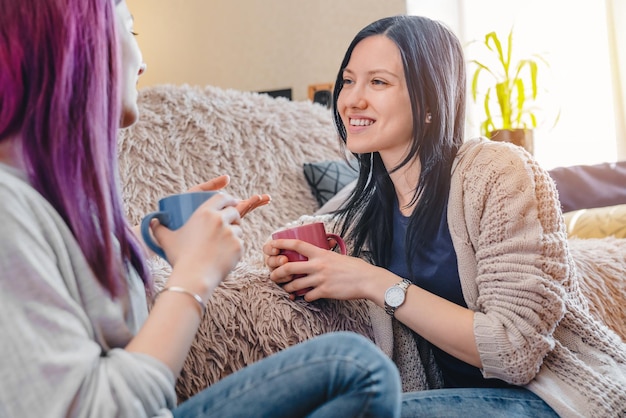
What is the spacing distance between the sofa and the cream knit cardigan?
0.75 ft

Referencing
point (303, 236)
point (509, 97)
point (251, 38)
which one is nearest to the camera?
point (303, 236)

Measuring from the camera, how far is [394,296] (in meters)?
1.02

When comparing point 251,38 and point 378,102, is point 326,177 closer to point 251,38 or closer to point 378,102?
point 378,102

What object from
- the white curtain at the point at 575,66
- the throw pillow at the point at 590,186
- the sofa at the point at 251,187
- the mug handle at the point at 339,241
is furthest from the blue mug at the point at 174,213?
the white curtain at the point at 575,66

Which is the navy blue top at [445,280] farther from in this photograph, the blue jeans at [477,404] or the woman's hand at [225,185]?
the woman's hand at [225,185]

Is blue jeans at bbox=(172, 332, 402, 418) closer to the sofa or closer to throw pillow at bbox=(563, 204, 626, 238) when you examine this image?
the sofa

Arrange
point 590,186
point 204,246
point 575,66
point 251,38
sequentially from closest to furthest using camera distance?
1. point 204,246
2. point 590,186
3. point 575,66
4. point 251,38

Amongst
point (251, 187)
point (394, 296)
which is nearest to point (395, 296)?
point (394, 296)

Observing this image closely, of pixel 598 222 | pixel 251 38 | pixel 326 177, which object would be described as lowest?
pixel 598 222

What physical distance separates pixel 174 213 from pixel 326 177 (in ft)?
3.69

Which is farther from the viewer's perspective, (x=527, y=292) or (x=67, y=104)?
(x=527, y=292)

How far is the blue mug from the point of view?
0.72 m

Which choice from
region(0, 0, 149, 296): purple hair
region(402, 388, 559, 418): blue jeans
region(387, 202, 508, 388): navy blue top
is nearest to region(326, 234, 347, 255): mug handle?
region(387, 202, 508, 388): navy blue top

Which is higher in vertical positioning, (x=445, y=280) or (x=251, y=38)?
(x=251, y=38)
